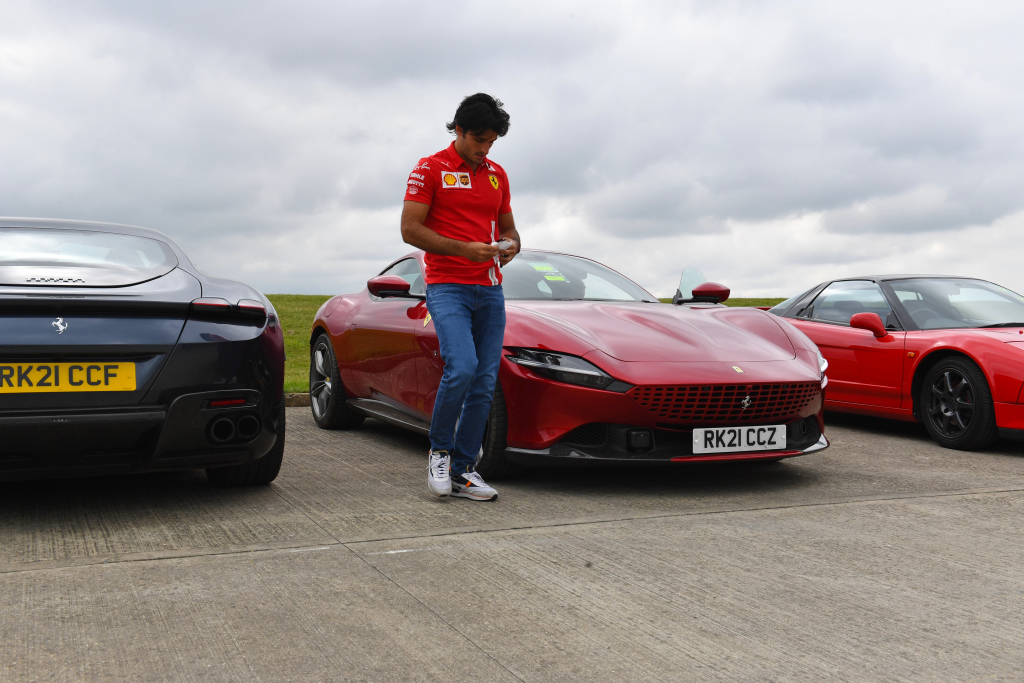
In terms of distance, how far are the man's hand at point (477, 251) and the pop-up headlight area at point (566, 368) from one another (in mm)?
576

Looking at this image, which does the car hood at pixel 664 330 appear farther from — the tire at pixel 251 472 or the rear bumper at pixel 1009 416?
the rear bumper at pixel 1009 416

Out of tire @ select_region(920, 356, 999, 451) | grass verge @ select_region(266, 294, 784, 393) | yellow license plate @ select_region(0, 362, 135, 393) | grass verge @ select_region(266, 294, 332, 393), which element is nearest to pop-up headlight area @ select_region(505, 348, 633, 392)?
yellow license plate @ select_region(0, 362, 135, 393)

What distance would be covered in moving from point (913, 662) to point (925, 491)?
2503 mm

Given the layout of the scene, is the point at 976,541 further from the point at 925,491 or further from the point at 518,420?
the point at 518,420

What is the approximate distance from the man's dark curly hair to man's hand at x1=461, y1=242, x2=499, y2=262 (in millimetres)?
525

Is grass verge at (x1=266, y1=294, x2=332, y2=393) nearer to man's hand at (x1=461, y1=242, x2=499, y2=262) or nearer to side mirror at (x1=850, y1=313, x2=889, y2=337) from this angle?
man's hand at (x1=461, y1=242, x2=499, y2=262)

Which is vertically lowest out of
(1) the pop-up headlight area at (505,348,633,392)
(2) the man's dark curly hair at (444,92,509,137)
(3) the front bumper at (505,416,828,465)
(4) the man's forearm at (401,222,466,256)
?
(3) the front bumper at (505,416,828,465)

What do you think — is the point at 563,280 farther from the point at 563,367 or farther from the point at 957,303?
the point at 957,303

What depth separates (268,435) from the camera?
412 centimetres

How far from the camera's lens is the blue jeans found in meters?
4.35

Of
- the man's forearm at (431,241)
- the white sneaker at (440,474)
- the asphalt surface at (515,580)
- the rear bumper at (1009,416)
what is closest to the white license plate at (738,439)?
the asphalt surface at (515,580)

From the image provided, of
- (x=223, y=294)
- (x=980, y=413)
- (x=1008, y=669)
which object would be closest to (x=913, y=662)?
(x=1008, y=669)

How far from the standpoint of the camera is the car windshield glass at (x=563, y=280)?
5.49 m

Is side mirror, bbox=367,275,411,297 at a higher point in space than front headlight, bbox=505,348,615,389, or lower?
higher
